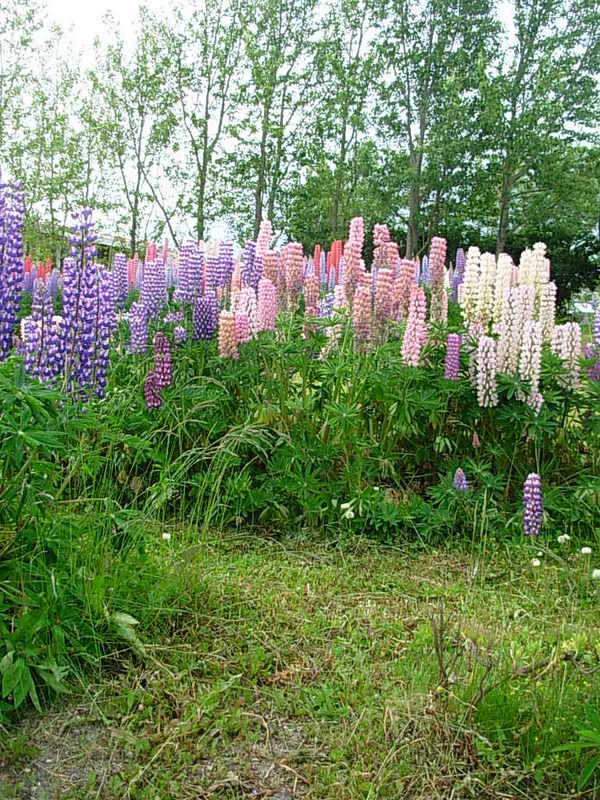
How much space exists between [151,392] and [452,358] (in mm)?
1567

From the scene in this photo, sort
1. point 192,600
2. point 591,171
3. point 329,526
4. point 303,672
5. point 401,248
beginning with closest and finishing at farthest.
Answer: point 303,672, point 192,600, point 329,526, point 591,171, point 401,248

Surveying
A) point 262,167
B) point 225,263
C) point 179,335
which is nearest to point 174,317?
point 179,335

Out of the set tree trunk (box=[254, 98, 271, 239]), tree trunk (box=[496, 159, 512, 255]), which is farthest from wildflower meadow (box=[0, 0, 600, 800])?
tree trunk (box=[496, 159, 512, 255])

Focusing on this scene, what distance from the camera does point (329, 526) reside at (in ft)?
12.6

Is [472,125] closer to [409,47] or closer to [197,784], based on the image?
[409,47]

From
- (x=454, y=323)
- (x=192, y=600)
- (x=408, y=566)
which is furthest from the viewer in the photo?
(x=454, y=323)

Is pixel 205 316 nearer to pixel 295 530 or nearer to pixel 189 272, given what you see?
pixel 189 272

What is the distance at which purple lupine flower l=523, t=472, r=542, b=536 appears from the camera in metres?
3.65

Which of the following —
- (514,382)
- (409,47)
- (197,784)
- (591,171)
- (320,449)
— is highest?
(409,47)

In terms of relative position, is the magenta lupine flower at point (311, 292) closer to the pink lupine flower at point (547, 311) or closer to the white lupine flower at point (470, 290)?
the white lupine flower at point (470, 290)

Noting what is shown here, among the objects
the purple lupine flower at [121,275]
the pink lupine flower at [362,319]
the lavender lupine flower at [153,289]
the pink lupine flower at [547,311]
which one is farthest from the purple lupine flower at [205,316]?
the pink lupine flower at [547,311]

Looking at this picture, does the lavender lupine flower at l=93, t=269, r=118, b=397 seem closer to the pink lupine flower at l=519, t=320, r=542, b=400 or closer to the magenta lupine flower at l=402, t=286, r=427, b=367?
the magenta lupine flower at l=402, t=286, r=427, b=367

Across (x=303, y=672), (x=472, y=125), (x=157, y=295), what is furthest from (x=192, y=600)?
(x=472, y=125)

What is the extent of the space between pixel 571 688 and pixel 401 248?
66.9 ft
